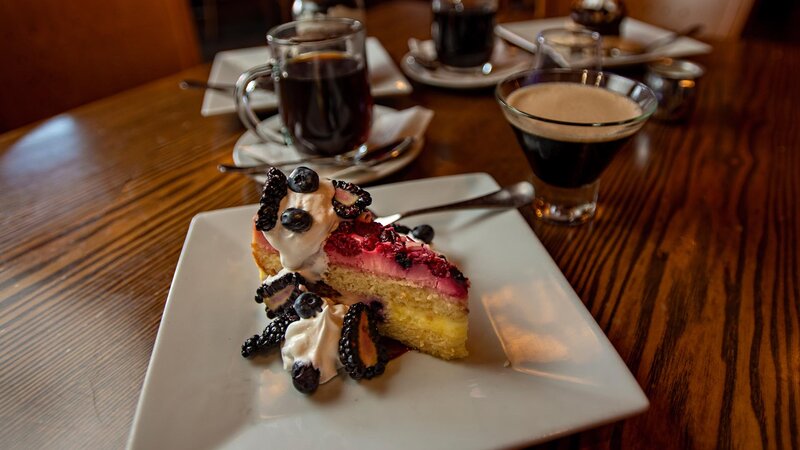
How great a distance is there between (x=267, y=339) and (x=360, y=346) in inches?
5.9

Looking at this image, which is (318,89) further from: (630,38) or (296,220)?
(630,38)

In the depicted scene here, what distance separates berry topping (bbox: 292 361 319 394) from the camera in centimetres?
71

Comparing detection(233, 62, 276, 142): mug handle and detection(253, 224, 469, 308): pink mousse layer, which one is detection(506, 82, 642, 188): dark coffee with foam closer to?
detection(253, 224, 469, 308): pink mousse layer

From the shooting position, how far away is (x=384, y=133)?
4.59 feet

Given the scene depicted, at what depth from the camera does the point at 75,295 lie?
0.93 meters

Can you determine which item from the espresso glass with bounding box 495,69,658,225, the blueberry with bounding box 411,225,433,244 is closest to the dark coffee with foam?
the espresso glass with bounding box 495,69,658,225

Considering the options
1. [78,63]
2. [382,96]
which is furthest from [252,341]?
[78,63]

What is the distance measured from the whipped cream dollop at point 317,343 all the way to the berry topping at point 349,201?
16 cm

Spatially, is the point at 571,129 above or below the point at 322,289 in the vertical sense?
above

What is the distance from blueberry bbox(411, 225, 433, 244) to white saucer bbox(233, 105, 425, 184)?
0.91 feet

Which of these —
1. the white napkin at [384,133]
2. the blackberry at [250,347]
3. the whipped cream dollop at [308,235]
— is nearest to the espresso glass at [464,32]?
the white napkin at [384,133]

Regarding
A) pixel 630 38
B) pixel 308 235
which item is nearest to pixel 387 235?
pixel 308 235

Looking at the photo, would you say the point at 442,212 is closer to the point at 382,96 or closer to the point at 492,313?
the point at 492,313

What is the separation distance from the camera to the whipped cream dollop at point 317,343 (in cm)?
73
